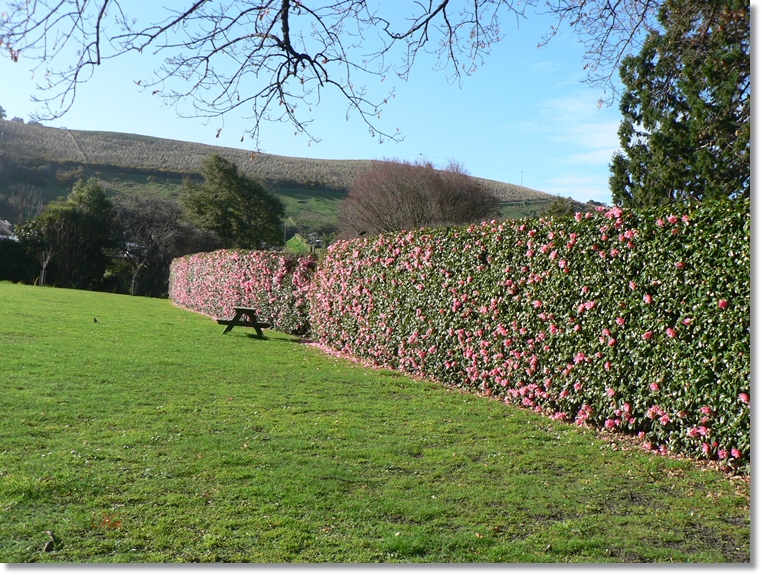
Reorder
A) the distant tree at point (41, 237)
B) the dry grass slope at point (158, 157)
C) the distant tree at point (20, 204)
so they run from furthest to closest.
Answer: the dry grass slope at point (158, 157), the distant tree at point (20, 204), the distant tree at point (41, 237)

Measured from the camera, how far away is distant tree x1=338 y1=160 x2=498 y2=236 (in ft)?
110

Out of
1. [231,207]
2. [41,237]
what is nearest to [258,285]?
[41,237]

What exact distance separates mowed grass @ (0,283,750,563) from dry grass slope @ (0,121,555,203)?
164ft

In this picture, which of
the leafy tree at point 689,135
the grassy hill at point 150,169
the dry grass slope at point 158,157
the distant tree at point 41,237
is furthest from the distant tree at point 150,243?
the leafy tree at point 689,135

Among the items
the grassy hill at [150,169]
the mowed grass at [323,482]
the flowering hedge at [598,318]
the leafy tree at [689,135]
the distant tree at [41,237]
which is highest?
the grassy hill at [150,169]

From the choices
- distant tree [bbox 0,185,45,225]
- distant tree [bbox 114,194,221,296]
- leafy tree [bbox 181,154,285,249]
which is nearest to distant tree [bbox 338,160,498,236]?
leafy tree [bbox 181,154,285,249]

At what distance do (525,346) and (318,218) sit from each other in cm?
4574

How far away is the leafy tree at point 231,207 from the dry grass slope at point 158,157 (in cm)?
1131

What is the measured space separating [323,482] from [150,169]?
6269 cm

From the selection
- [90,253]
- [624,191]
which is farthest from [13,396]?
[90,253]

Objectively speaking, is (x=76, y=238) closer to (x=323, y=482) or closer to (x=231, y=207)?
(x=231, y=207)

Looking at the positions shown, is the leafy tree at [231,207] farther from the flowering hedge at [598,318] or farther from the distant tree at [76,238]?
the flowering hedge at [598,318]

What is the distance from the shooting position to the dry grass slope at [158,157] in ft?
191

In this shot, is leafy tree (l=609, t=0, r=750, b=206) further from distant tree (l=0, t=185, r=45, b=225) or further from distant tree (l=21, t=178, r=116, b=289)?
distant tree (l=0, t=185, r=45, b=225)
